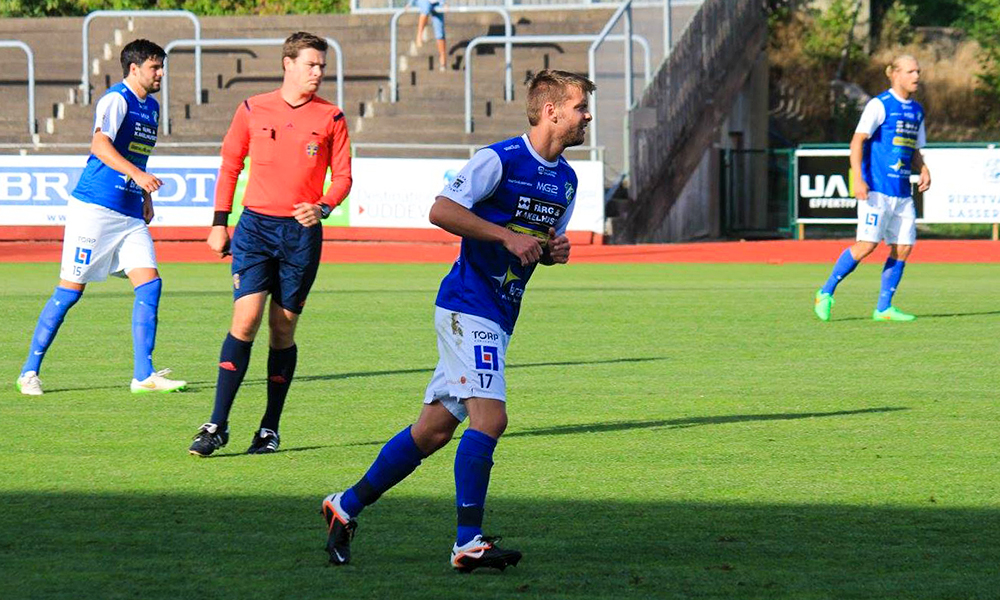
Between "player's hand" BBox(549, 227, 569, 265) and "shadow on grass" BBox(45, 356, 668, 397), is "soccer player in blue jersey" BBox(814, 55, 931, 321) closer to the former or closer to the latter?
"shadow on grass" BBox(45, 356, 668, 397)

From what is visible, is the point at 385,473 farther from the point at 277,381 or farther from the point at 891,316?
the point at 891,316

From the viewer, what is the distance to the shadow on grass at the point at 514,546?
5.23 meters

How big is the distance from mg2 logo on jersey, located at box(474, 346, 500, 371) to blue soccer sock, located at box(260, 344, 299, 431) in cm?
248

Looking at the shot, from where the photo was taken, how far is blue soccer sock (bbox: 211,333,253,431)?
7.77m

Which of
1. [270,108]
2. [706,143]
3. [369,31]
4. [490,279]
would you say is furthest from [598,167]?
[490,279]

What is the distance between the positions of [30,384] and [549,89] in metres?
5.35

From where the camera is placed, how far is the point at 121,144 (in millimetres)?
9844

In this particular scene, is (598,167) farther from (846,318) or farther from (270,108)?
(270,108)

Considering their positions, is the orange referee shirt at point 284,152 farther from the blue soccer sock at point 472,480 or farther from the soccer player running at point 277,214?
the blue soccer sock at point 472,480

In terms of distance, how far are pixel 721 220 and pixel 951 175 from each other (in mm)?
5824

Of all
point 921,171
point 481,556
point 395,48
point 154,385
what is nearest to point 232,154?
point 154,385

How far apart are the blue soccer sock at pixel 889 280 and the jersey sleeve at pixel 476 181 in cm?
938

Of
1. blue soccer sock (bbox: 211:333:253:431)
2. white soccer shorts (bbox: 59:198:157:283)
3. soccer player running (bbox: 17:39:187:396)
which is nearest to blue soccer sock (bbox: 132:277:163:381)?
soccer player running (bbox: 17:39:187:396)

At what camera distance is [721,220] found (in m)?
31.6
